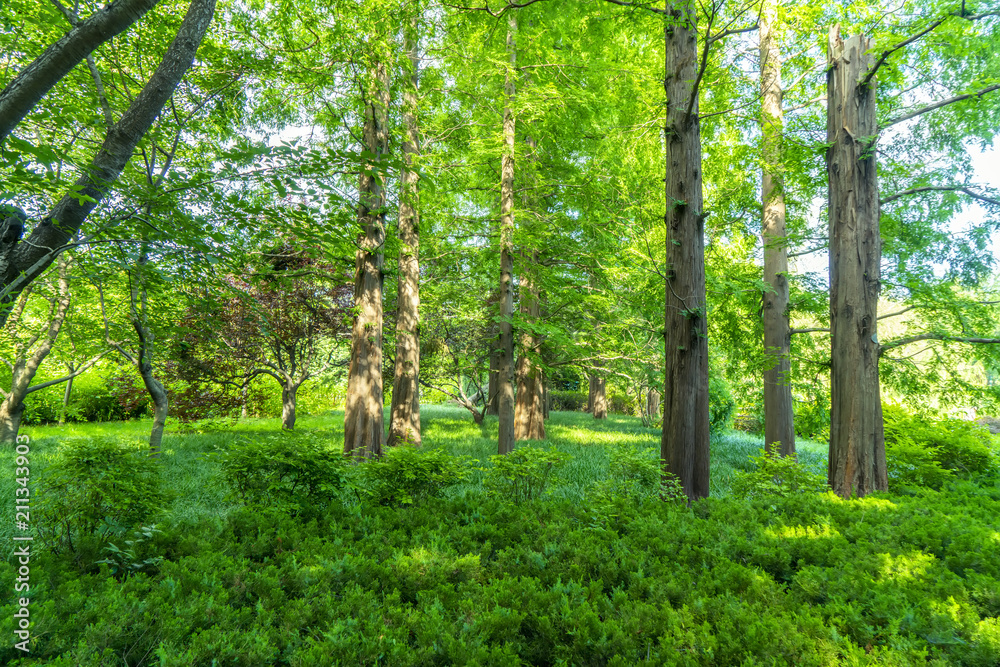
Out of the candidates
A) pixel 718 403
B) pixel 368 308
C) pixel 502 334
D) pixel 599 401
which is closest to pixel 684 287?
pixel 502 334

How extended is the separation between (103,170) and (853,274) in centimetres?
755

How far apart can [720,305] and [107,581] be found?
10.1 m

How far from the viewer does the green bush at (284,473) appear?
4.33 meters

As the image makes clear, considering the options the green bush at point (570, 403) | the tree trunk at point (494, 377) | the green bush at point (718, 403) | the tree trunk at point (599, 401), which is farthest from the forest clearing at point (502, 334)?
the green bush at point (570, 403)

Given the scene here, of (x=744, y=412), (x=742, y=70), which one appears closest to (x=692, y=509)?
(x=742, y=70)

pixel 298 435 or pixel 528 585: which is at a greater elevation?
pixel 298 435

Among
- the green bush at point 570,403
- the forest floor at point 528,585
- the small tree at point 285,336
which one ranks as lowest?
the green bush at point 570,403

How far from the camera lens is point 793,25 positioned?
726 centimetres

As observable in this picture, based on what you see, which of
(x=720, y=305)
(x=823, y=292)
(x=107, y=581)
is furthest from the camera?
Result: (x=720, y=305)

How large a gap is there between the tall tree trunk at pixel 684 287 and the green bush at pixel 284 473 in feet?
12.4

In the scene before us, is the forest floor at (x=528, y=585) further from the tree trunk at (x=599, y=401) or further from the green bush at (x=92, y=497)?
the tree trunk at (x=599, y=401)

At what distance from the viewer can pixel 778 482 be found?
5.61 m

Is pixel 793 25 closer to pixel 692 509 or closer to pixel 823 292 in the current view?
pixel 823 292

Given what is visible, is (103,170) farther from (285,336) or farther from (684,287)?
(285,336)
